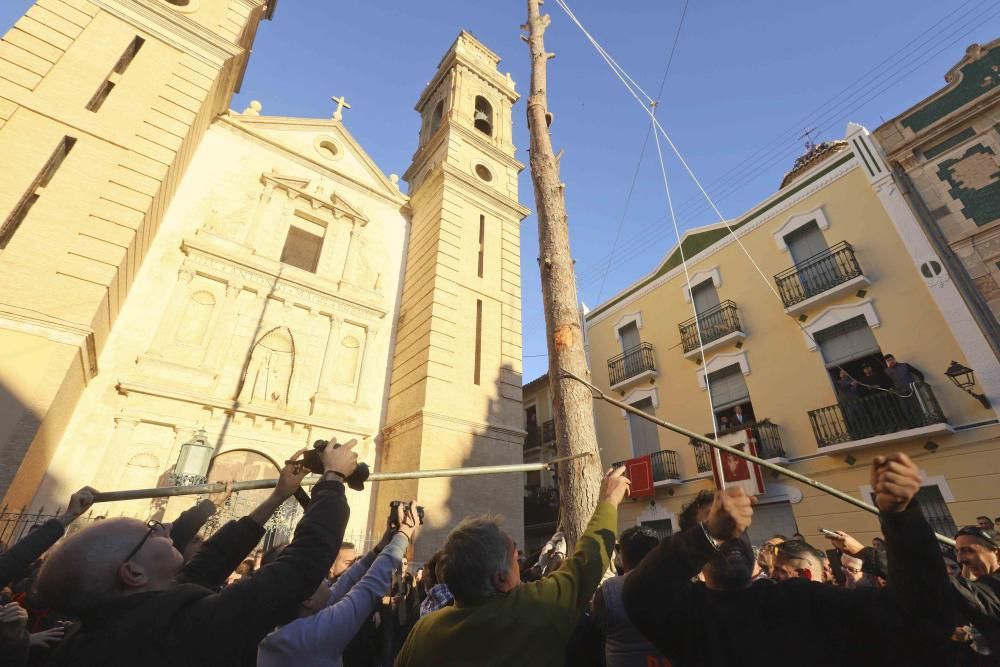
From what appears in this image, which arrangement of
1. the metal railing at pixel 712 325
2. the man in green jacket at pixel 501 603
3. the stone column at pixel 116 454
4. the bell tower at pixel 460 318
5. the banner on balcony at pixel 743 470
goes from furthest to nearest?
the metal railing at pixel 712 325 < the banner on balcony at pixel 743 470 < the bell tower at pixel 460 318 < the stone column at pixel 116 454 < the man in green jacket at pixel 501 603

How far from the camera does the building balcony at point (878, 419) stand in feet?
31.7

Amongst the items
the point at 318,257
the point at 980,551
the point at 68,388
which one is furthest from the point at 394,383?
the point at 980,551

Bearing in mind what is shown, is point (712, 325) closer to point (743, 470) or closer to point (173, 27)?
point (743, 470)

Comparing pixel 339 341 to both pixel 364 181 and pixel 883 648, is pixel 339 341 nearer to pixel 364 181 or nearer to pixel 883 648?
pixel 364 181

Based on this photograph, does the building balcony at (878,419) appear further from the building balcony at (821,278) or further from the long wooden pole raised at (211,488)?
the long wooden pole raised at (211,488)

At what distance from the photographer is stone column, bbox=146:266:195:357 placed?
9.88 metres

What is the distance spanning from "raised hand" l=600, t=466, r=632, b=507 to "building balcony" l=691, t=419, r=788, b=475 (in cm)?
1042

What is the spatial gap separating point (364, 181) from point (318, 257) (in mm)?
3353

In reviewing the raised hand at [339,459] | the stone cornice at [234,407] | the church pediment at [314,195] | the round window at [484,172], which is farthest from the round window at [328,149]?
the raised hand at [339,459]

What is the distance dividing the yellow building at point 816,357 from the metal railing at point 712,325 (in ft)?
0.14

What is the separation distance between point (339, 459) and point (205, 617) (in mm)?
671

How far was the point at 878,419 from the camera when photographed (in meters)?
10.4

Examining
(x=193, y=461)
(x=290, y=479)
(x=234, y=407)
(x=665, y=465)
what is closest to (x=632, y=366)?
(x=665, y=465)

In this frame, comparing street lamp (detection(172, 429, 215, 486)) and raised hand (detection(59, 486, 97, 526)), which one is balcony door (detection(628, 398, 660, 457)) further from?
raised hand (detection(59, 486, 97, 526))
